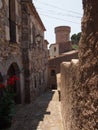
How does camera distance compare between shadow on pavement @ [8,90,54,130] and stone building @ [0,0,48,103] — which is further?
stone building @ [0,0,48,103]

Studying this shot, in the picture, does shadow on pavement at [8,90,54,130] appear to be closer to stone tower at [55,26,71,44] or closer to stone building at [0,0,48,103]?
stone building at [0,0,48,103]

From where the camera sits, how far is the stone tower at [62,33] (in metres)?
31.8

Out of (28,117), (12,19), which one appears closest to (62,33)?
(12,19)

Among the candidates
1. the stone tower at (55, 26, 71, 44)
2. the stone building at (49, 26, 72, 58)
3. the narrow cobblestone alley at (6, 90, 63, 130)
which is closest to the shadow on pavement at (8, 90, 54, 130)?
the narrow cobblestone alley at (6, 90, 63, 130)

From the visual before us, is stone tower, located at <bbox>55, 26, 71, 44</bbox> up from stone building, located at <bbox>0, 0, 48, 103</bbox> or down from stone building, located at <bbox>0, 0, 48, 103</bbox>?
up

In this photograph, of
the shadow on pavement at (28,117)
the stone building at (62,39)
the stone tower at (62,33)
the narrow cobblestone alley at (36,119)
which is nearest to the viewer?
the narrow cobblestone alley at (36,119)

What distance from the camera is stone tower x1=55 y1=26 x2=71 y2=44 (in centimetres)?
3175

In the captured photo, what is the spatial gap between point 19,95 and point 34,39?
15.9 ft

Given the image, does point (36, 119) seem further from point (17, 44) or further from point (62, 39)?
point (62, 39)

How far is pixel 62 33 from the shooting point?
3198cm

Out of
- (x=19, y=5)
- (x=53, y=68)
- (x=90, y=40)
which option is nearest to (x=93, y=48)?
(x=90, y=40)

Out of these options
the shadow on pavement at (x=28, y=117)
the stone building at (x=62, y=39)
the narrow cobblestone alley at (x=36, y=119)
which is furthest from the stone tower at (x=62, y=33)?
the narrow cobblestone alley at (x=36, y=119)

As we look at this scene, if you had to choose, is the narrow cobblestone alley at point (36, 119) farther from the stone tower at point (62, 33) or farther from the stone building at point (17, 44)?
the stone tower at point (62, 33)

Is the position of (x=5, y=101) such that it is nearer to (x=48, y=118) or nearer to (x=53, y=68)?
(x=48, y=118)
